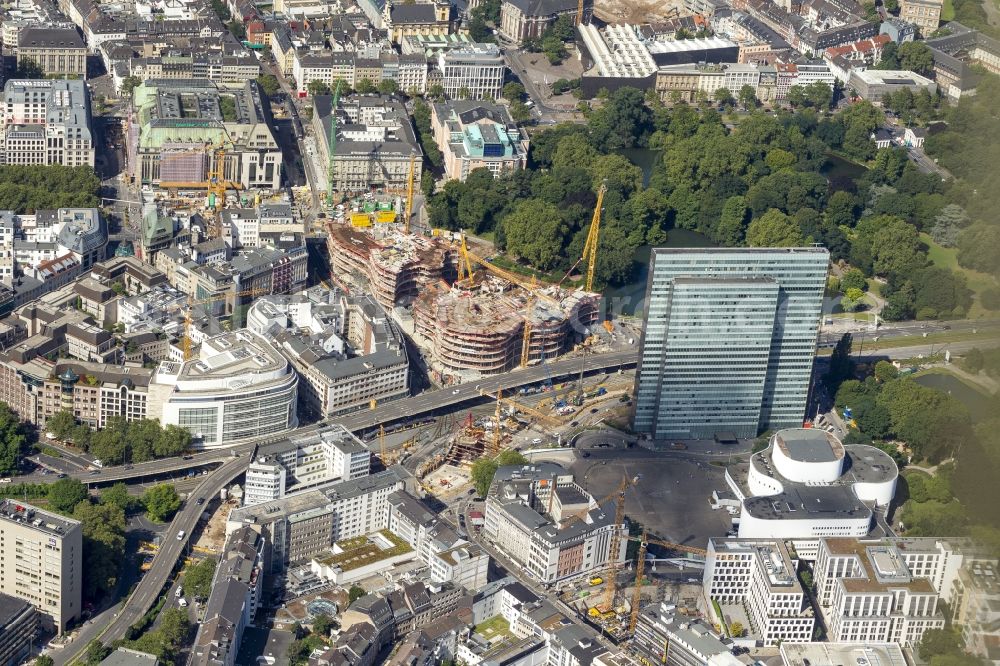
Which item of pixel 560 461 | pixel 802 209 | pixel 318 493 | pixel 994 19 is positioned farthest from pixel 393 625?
pixel 994 19

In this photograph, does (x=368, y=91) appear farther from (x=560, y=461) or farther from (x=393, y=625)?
(x=393, y=625)

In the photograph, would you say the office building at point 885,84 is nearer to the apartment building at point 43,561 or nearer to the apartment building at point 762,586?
the apartment building at point 762,586

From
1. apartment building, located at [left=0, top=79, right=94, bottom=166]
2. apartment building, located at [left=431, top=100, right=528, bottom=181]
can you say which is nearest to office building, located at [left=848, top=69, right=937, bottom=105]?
apartment building, located at [left=431, top=100, right=528, bottom=181]

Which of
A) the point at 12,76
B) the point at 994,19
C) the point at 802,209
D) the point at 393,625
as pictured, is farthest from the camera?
the point at 994,19

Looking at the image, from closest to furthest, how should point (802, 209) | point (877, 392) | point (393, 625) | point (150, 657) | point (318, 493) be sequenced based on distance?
point (150, 657)
point (393, 625)
point (318, 493)
point (877, 392)
point (802, 209)

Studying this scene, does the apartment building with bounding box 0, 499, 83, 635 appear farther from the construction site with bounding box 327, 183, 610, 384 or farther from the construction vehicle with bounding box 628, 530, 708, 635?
the construction site with bounding box 327, 183, 610, 384

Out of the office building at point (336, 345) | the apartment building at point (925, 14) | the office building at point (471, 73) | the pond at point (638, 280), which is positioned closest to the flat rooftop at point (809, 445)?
the pond at point (638, 280)

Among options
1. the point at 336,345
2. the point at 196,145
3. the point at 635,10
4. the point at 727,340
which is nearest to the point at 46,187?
the point at 196,145
